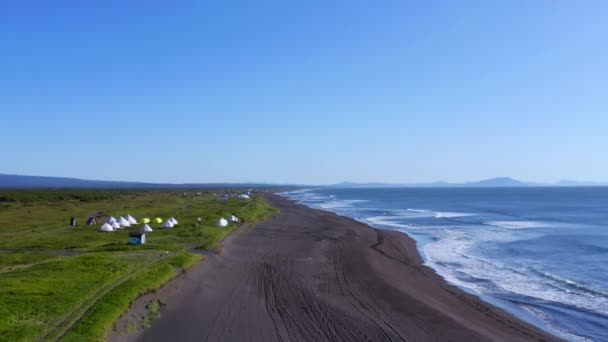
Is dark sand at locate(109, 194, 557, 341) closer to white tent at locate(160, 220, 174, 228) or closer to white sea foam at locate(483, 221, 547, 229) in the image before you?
white tent at locate(160, 220, 174, 228)

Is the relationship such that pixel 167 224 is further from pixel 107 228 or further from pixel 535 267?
pixel 535 267

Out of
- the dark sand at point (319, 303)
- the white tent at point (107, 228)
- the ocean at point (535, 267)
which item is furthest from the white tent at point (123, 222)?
the ocean at point (535, 267)

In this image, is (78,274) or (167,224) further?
(167,224)

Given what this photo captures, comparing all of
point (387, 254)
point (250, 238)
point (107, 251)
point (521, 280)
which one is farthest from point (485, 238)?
point (107, 251)

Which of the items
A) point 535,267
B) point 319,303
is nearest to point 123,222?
point 319,303

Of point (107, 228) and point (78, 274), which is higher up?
point (107, 228)

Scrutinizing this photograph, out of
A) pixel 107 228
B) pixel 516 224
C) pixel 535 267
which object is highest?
pixel 107 228

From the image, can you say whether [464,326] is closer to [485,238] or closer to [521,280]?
[521,280]

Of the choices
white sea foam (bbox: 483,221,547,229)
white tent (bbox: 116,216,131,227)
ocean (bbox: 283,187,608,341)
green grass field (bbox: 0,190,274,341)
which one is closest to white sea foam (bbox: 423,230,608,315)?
ocean (bbox: 283,187,608,341)

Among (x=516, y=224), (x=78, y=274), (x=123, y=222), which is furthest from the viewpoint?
(x=516, y=224)

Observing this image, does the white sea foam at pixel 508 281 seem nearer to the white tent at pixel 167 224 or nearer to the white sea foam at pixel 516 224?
the white sea foam at pixel 516 224
